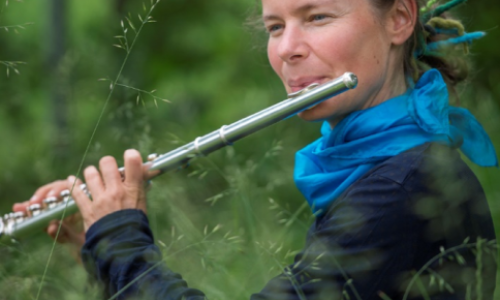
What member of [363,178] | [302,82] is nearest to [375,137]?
[363,178]

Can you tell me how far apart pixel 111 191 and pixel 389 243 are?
670mm

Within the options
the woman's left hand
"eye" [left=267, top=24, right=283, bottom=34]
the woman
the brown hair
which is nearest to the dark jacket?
the woman

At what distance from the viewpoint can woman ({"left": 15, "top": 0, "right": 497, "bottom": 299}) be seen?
57.1 inches

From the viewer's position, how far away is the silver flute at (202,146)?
161 cm

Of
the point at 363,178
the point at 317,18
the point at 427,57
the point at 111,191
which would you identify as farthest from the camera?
the point at 427,57

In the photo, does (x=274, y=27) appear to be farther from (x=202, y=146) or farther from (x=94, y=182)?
(x=94, y=182)

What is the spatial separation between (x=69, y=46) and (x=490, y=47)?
6.97ft

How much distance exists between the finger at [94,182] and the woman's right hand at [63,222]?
0.65 feet

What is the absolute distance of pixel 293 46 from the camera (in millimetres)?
1636

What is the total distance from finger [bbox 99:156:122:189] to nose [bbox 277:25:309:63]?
0.48 meters

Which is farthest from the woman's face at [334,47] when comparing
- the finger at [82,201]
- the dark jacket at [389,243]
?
the finger at [82,201]

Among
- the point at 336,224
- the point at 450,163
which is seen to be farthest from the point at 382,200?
the point at 450,163

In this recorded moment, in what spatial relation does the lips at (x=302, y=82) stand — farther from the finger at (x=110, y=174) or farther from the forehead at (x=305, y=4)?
the finger at (x=110, y=174)

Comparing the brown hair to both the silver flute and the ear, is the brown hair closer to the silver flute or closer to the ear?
the ear
